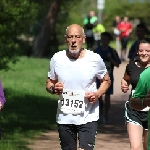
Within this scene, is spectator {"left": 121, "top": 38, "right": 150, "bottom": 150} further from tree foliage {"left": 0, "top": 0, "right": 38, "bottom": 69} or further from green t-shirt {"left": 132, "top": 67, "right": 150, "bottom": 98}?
tree foliage {"left": 0, "top": 0, "right": 38, "bottom": 69}

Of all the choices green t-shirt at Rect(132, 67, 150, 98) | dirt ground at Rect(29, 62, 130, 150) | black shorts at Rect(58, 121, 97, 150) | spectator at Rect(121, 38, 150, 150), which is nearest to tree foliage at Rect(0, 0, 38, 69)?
dirt ground at Rect(29, 62, 130, 150)

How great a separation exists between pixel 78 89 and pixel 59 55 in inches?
17.4

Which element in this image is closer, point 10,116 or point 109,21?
point 10,116

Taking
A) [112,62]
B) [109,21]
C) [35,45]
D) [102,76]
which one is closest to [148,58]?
[102,76]

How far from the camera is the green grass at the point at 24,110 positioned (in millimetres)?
11711

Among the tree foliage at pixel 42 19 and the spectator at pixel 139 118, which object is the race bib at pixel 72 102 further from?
the tree foliage at pixel 42 19

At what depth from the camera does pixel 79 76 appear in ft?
24.9

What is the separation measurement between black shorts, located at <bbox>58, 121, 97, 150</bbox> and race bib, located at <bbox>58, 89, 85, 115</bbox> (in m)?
0.16

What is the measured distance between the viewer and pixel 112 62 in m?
13.8

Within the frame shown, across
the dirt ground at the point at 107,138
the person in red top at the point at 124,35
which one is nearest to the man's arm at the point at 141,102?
the dirt ground at the point at 107,138

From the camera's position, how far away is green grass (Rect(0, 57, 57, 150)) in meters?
11.7

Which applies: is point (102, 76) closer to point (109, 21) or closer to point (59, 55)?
point (59, 55)

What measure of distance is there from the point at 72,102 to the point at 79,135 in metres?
0.37

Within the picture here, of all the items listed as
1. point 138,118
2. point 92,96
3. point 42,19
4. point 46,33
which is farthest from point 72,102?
point 42,19
